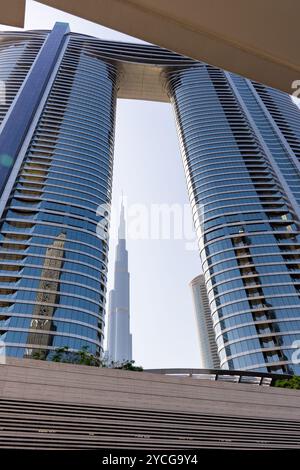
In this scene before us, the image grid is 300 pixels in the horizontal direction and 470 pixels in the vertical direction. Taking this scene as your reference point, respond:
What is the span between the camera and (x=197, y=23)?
141 cm

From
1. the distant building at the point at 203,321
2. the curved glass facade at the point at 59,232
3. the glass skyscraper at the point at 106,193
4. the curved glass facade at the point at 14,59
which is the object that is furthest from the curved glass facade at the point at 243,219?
the distant building at the point at 203,321

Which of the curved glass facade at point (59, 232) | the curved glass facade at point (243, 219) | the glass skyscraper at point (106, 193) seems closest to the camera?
the curved glass facade at point (59, 232)

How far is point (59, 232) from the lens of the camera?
56.3 m

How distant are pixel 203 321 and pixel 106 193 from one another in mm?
85346

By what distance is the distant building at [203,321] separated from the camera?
131 metres

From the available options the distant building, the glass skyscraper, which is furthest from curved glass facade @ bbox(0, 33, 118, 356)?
the distant building

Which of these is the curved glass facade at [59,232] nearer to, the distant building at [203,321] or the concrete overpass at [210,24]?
the concrete overpass at [210,24]

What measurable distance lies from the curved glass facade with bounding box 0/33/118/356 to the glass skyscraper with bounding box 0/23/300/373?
18 centimetres

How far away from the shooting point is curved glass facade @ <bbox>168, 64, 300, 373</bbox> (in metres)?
52.4

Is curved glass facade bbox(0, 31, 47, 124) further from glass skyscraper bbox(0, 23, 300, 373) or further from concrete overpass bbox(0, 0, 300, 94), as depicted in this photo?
concrete overpass bbox(0, 0, 300, 94)

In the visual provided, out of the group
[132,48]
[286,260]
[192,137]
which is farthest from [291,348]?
[132,48]

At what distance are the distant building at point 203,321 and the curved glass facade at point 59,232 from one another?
77.1m

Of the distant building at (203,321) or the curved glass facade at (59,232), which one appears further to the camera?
the distant building at (203,321)
